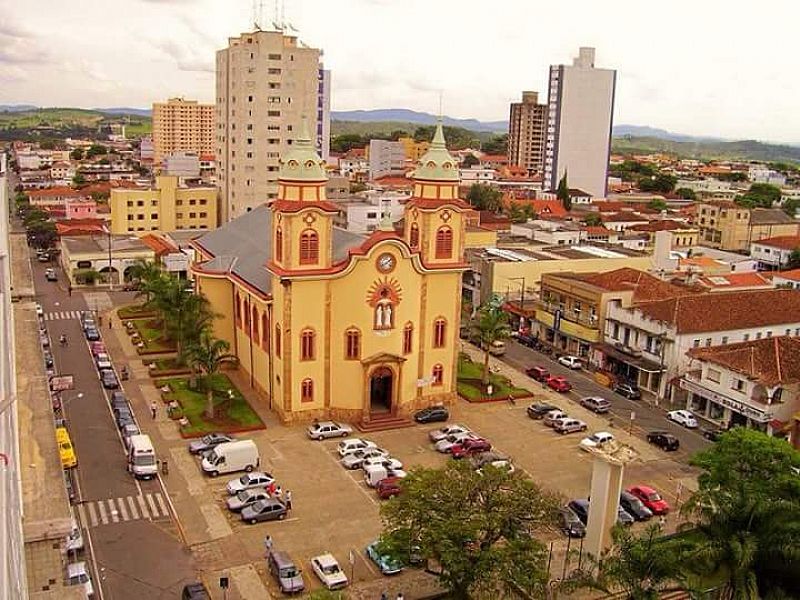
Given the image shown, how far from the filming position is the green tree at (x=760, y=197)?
129475 mm

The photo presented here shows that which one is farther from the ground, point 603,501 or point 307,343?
point 307,343

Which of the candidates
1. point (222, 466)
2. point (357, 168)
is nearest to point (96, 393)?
point (222, 466)

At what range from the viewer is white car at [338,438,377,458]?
131ft

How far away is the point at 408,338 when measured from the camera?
45.7 metres

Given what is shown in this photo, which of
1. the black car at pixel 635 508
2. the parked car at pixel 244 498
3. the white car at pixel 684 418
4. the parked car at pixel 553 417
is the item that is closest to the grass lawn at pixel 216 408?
the parked car at pixel 244 498

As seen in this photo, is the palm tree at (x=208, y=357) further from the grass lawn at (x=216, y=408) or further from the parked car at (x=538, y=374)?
the parked car at (x=538, y=374)

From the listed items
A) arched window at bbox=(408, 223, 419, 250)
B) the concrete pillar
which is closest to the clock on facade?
arched window at bbox=(408, 223, 419, 250)

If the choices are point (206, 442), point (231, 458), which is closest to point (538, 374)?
point (206, 442)

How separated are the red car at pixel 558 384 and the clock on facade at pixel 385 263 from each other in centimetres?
1409

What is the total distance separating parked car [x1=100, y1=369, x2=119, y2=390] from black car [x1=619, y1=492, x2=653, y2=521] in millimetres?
29460

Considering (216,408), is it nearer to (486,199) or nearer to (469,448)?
(469,448)

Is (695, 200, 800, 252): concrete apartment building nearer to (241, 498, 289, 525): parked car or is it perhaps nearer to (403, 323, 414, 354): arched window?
(403, 323, 414, 354): arched window

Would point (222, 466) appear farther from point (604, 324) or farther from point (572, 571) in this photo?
point (604, 324)

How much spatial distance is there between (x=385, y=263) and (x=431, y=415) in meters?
8.74
